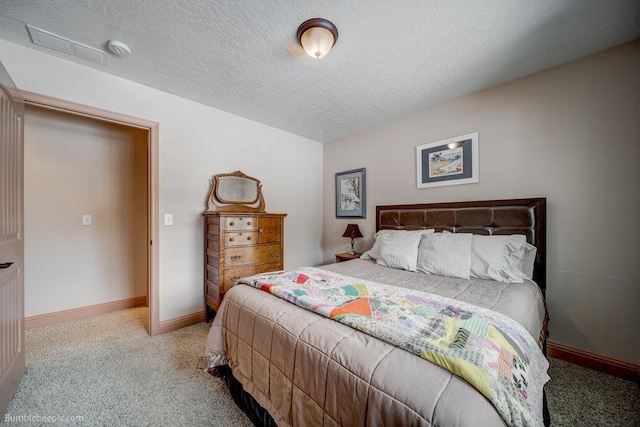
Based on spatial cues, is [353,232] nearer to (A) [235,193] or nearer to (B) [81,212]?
(A) [235,193]

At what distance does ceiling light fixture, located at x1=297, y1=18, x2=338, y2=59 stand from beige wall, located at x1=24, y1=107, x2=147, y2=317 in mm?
2661

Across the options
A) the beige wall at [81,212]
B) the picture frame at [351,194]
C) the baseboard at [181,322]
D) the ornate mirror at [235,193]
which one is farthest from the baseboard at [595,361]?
the beige wall at [81,212]

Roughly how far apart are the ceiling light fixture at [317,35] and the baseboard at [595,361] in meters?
2.89

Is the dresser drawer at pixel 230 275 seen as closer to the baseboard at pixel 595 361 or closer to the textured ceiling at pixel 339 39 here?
the textured ceiling at pixel 339 39

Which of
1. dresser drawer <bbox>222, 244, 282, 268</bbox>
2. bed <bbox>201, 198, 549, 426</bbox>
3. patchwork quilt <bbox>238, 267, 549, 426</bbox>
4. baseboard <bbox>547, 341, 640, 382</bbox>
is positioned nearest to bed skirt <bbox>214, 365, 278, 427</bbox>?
bed <bbox>201, 198, 549, 426</bbox>

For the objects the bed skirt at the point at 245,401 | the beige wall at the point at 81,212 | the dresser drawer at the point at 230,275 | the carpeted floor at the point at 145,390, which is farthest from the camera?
the beige wall at the point at 81,212

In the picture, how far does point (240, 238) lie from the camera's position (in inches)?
98.2

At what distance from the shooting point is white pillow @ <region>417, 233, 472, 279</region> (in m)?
1.93

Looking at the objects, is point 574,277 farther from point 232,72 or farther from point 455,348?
point 232,72

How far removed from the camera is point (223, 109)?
2.77m

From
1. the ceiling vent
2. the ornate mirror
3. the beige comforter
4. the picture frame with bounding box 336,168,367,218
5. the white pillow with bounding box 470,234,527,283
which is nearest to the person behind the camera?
the beige comforter

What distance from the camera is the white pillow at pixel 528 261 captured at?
1.91 metres

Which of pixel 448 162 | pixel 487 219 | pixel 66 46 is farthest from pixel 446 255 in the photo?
pixel 66 46

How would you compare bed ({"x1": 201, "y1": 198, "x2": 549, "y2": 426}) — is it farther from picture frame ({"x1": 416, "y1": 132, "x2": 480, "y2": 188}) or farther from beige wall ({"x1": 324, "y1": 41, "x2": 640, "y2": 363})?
picture frame ({"x1": 416, "y1": 132, "x2": 480, "y2": 188})
